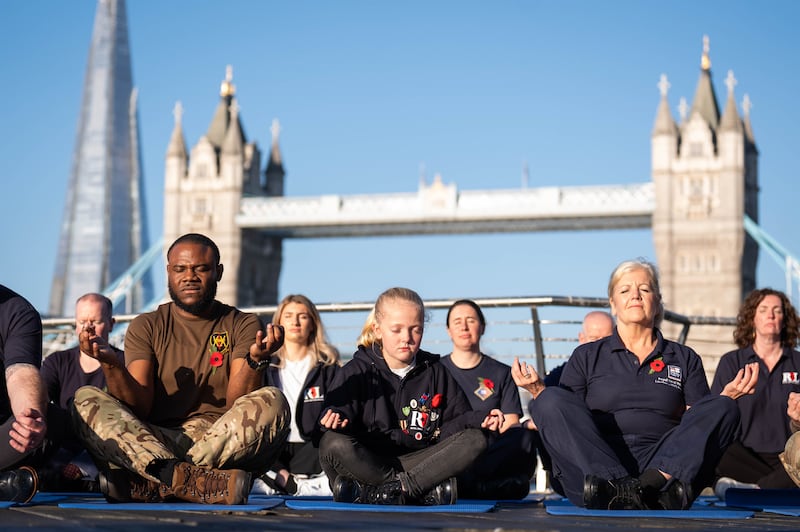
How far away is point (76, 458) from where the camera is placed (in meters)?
4.87

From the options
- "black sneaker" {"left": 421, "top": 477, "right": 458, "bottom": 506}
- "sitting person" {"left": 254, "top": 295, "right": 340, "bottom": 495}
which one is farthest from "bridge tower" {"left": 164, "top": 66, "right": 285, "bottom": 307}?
"black sneaker" {"left": 421, "top": 477, "right": 458, "bottom": 506}

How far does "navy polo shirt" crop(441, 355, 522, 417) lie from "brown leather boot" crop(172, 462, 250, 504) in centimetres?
162

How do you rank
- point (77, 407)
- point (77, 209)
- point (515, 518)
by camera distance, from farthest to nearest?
point (77, 209) < point (77, 407) < point (515, 518)

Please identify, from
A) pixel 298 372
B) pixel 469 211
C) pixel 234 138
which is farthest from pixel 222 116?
pixel 298 372

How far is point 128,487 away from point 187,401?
42 centimetres

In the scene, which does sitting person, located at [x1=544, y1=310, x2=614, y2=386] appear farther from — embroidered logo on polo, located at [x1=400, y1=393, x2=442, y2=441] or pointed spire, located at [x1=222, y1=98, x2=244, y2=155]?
pointed spire, located at [x1=222, y1=98, x2=244, y2=155]

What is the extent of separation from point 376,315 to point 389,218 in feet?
148

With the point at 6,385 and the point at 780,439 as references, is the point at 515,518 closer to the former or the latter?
the point at 6,385

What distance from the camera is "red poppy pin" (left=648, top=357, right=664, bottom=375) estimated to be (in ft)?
13.7

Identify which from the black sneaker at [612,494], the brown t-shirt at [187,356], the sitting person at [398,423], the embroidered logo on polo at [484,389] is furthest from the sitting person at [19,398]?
the embroidered logo on polo at [484,389]

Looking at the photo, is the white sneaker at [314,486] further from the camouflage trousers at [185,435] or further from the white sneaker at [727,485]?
the white sneaker at [727,485]

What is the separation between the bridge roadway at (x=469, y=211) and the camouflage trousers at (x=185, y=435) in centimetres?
4245

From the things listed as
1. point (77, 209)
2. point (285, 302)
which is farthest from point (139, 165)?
point (285, 302)

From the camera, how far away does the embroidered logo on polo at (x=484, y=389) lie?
5129 millimetres
